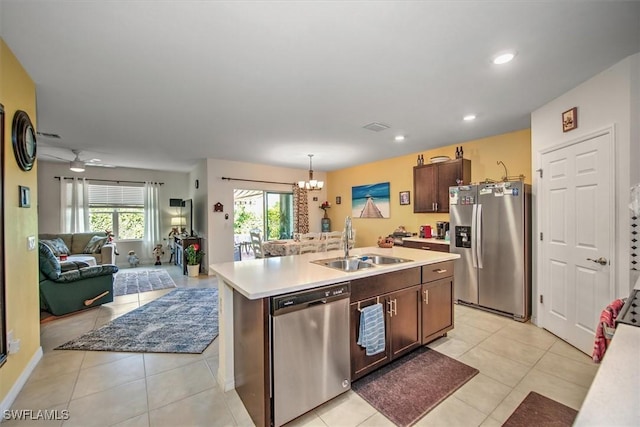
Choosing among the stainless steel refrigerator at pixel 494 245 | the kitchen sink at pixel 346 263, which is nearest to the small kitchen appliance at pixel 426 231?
the stainless steel refrigerator at pixel 494 245

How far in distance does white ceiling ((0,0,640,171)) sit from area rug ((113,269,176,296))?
9.06ft

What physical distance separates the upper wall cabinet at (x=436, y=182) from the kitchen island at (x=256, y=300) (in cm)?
247

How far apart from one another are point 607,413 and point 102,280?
16.9 ft

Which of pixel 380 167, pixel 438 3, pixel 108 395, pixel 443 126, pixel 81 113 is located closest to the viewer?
pixel 438 3

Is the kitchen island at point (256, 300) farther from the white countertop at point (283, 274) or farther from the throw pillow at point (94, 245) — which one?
the throw pillow at point (94, 245)

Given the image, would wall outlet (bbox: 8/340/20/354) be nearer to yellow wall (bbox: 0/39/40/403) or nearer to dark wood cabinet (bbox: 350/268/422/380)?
yellow wall (bbox: 0/39/40/403)

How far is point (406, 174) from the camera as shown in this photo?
5688 mm

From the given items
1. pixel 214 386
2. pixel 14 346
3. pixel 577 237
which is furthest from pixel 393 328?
pixel 14 346

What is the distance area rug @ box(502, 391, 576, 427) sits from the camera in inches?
69.1

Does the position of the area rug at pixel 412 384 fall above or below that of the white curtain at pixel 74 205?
below

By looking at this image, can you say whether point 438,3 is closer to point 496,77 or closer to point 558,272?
point 496,77

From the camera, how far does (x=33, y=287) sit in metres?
2.46

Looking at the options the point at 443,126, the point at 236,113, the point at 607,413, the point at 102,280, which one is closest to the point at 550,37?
the point at 443,126

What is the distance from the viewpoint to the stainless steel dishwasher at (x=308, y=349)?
1661 mm
